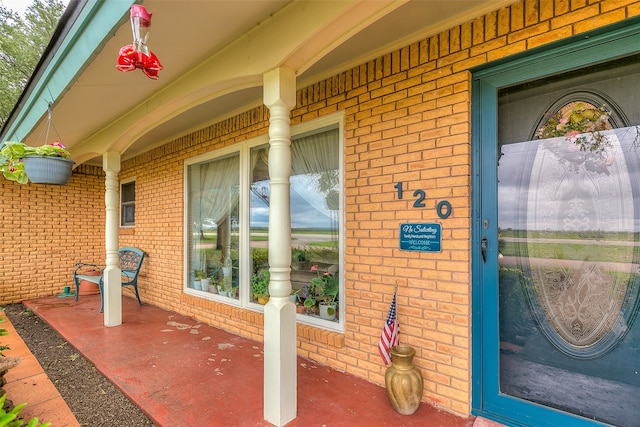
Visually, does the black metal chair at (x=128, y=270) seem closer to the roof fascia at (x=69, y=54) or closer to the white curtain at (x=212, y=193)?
the white curtain at (x=212, y=193)

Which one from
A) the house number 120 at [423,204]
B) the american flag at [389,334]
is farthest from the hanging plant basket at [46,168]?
the american flag at [389,334]

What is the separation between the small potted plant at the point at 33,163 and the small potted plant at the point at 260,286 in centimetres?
215

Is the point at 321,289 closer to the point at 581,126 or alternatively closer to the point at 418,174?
the point at 418,174

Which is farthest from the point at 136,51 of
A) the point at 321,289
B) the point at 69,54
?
the point at 321,289

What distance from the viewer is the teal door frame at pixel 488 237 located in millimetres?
1995

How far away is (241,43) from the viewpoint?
2.19 m

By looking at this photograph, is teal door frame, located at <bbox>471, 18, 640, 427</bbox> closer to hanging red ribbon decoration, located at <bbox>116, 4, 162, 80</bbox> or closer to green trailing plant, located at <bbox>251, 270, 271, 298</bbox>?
hanging red ribbon decoration, located at <bbox>116, 4, 162, 80</bbox>

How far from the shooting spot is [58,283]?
248 inches

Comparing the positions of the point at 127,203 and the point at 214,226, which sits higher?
the point at 127,203

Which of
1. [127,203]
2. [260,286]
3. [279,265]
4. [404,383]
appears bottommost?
[404,383]

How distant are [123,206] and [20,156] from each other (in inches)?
142

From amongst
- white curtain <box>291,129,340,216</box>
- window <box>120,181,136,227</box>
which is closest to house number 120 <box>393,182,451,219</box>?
white curtain <box>291,129,340,216</box>

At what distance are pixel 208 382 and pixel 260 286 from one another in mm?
1168

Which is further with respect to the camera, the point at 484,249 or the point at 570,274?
the point at 484,249
